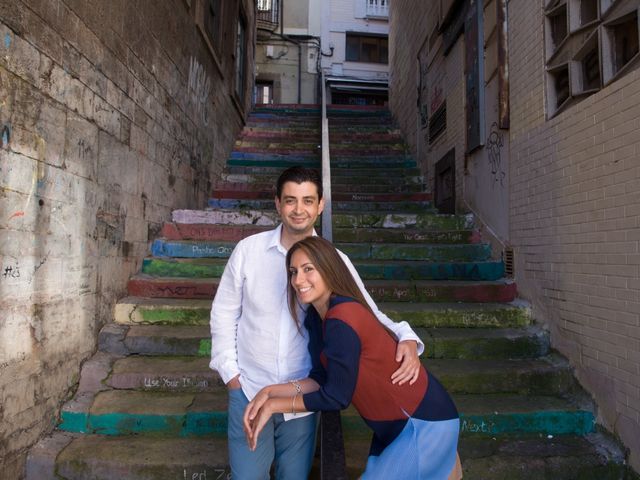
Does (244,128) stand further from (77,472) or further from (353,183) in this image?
(77,472)

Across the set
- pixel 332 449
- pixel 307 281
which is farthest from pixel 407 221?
pixel 332 449

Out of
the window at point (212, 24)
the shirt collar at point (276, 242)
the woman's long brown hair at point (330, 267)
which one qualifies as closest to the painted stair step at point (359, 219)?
the window at point (212, 24)

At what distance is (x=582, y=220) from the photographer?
10.3 ft

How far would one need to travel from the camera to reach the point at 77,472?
8.45ft

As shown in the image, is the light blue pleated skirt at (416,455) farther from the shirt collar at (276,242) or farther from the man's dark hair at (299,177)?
the man's dark hair at (299,177)

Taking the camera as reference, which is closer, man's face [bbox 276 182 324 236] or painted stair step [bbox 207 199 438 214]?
man's face [bbox 276 182 324 236]

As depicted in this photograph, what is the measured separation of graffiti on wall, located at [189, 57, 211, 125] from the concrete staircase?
166 centimetres

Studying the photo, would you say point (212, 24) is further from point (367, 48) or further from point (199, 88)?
point (367, 48)

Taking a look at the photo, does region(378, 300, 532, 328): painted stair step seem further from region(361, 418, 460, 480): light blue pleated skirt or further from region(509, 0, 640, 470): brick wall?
region(361, 418, 460, 480): light blue pleated skirt

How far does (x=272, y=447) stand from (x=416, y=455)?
0.59 metres

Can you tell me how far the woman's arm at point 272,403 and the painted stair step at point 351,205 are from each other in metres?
4.52

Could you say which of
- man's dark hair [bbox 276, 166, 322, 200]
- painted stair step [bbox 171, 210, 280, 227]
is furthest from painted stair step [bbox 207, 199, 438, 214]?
man's dark hair [bbox 276, 166, 322, 200]

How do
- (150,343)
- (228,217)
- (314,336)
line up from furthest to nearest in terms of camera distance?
1. (228,217)
2. (150,343)
3. (314,336)

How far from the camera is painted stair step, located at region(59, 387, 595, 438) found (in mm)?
2867
